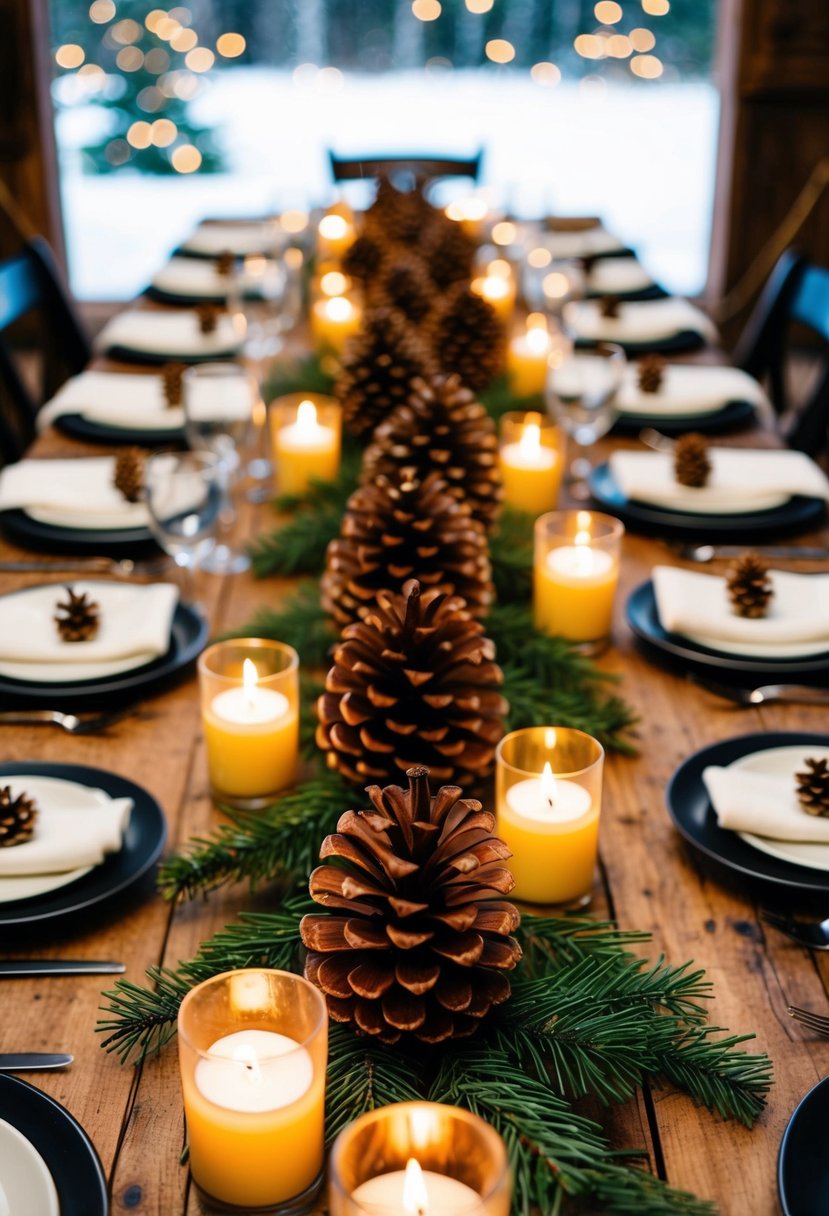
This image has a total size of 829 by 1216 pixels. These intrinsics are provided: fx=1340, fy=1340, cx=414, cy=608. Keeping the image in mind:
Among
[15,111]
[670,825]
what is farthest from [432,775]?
[15,111]

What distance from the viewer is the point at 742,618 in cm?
139

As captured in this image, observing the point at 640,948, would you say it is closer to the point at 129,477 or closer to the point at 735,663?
the point at 735,663

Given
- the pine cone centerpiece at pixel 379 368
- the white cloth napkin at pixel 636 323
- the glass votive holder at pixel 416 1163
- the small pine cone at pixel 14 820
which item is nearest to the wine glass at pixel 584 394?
the pine cone centerpiece at pixel 379 368

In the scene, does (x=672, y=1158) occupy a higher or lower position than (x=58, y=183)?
higher

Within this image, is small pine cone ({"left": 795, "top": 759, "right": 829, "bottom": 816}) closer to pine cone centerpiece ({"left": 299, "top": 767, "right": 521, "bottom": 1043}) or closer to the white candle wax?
pine cone centerpiece ({"left": 299, "top": 767, "right": 521, "bottom": 1043})

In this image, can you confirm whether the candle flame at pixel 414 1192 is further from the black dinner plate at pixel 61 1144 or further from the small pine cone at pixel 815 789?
the small pine cone at pixel 815 789

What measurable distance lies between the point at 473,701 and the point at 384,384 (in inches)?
36.3

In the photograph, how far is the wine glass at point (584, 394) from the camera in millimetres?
1782

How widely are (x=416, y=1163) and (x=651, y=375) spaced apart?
1641 mm

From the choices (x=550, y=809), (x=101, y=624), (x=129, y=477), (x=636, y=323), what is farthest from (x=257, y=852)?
(x=636, y=323)

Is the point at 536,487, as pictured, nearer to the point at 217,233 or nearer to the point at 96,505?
the point at 96,505

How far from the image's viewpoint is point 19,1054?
2.81ft

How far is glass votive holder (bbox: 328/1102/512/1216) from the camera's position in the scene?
60cm

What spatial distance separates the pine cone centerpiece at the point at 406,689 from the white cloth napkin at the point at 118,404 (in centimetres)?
98
